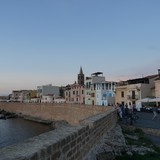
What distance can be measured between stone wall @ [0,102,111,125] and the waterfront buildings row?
46.6 feet

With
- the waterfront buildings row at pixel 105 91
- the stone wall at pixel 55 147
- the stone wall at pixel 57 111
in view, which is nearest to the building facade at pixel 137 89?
the waterfront buildings row at pixel 105 91

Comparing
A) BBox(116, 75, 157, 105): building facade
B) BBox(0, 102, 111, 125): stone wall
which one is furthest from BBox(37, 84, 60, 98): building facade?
BBox(116, 75, 157, 105): building facade

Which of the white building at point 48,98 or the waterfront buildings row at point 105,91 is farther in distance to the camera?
the white building at point 48,98

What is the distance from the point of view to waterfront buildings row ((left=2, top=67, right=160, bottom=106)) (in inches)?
2586

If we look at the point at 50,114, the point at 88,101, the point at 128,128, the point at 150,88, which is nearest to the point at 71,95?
the point at 88,101

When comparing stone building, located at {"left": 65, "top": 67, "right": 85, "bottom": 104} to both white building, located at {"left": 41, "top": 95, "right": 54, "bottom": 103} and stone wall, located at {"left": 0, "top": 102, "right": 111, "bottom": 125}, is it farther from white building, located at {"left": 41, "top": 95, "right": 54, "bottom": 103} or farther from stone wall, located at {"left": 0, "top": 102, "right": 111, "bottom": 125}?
stone wall, located at {"left": 0, "top": 102, "right": 111, "bottom": 125}

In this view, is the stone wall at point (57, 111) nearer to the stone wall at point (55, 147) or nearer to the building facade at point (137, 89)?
the building facade at point (137, 89)

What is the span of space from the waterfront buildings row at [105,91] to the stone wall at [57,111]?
14198 millimetres

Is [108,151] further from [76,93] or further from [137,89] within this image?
[76,93]

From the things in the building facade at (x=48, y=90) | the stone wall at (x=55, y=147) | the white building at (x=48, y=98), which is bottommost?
the stone wall at (x=55, y=147)

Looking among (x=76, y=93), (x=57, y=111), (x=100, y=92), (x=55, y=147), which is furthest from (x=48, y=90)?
(x=55, y=147)

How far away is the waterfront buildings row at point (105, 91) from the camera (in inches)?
2586

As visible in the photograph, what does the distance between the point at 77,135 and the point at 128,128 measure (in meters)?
14.2

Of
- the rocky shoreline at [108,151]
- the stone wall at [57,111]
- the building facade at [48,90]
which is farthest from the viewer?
the building facade at [48,90]
